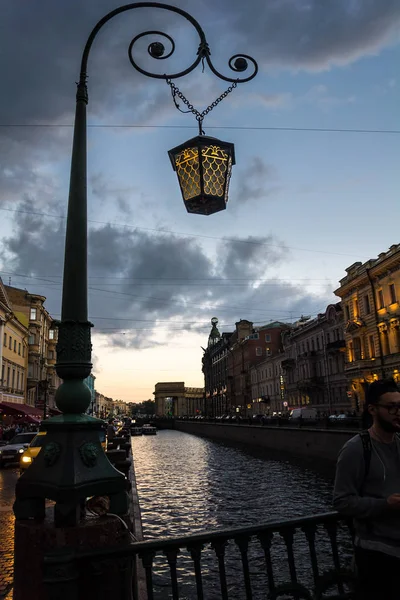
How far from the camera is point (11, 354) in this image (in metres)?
48.4

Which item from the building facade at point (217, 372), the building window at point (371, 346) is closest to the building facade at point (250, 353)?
the building facade at point (217, 372)

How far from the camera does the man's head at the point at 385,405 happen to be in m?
3.10

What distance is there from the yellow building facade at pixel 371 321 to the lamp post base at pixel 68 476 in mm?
39124

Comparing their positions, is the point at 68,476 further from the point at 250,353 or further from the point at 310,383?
the point at 250,353

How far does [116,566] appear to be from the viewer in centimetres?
327

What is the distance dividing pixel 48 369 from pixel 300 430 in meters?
43.8

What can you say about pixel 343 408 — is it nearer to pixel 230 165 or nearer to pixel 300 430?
pixel 300 430

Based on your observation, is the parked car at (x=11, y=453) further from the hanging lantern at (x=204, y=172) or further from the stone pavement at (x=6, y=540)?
the hanging lantern at (x=204, y=172)

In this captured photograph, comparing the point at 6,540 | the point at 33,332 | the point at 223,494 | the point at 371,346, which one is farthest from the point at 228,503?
the point at 33,332

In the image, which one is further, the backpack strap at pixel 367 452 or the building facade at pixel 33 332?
the building facade at pixel 33 332

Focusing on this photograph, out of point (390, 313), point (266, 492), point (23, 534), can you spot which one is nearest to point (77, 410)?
point (23, 534)

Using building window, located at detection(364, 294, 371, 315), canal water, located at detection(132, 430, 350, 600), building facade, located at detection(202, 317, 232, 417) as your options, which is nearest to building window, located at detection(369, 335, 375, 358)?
building window, located at detection(364, 294, 371, 315)

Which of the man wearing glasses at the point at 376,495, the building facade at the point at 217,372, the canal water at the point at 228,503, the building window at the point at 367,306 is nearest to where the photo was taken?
the man wearing glasses at the point at 376,495

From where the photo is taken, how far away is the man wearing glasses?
2920 mm
